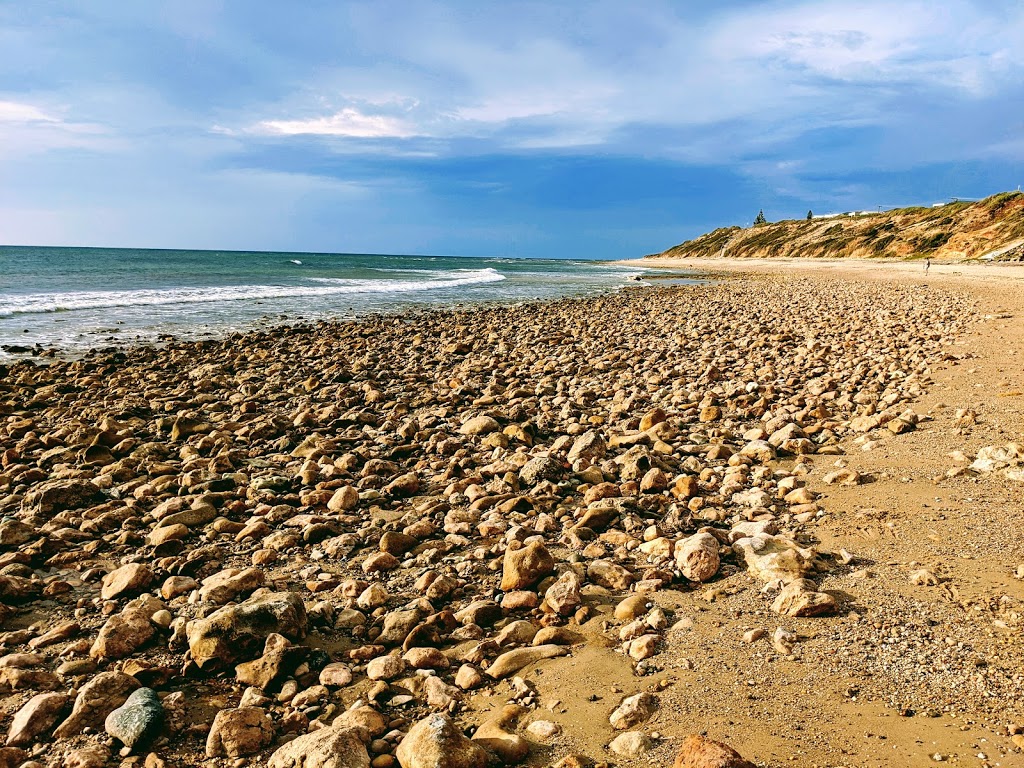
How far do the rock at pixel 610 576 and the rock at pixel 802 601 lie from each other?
29.7 inches

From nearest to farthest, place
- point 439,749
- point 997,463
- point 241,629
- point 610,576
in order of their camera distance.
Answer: point 439,749 → point 241,629 → point 610,576 → point 997,463

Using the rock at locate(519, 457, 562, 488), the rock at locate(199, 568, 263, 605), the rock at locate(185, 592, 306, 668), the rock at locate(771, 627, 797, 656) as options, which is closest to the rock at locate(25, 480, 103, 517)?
the rock at locate(199, 568, 263, 605)

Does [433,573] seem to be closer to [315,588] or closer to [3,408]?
[315,588]

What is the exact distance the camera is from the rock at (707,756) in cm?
190

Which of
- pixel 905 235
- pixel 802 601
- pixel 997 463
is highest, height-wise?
pixel 905 235

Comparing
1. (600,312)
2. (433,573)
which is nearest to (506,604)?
(433,573)

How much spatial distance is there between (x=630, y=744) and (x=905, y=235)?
6811cm

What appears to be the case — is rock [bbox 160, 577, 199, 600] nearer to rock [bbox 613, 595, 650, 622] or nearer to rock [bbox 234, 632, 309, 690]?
rock [bbox 234, 632, 309, 690]

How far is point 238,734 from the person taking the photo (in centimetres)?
236

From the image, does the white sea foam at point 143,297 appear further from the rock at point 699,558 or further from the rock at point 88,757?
the rock at point 699,558

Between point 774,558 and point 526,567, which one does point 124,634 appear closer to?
point 526,567

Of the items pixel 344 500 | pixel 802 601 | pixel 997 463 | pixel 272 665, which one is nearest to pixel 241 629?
pixel 272 665

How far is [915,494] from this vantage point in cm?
409

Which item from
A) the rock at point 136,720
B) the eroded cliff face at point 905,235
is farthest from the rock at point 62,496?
the eroded cliff face at point 905,235
